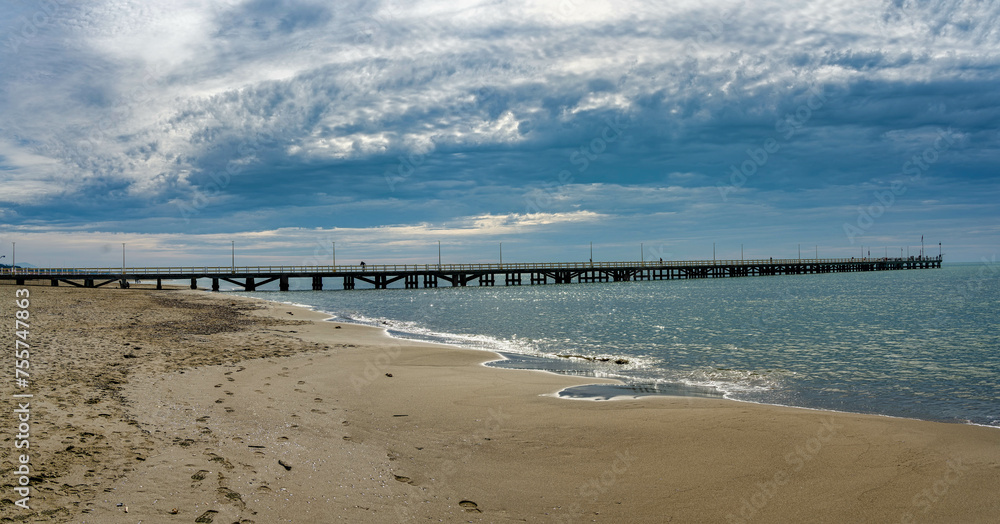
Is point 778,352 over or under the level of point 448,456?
under

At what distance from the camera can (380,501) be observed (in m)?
5.91

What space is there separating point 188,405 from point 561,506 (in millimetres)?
6647

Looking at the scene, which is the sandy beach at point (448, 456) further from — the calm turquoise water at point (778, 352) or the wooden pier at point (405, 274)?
the wooden pier at point (405, 274)

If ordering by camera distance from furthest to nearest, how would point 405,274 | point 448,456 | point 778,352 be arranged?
point 405,274 < point 778,352 < point 448,456

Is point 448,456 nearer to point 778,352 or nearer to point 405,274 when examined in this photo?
point 778,352

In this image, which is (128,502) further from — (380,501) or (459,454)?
(459,454)

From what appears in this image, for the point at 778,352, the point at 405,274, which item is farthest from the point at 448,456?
the point at 405,274

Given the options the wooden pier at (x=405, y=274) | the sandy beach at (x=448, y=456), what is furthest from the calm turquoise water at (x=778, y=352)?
the wooden pier at (x=405, y=274)

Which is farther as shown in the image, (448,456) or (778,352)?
(778,352)

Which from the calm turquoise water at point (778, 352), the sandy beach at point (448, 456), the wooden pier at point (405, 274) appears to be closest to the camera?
the sandy beach at point (448, 456)

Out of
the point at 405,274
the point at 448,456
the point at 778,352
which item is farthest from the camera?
the point at 405,274

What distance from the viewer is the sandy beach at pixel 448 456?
225 inches

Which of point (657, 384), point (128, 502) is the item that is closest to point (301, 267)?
point (657, 384)

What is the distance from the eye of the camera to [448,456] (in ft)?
25.0
